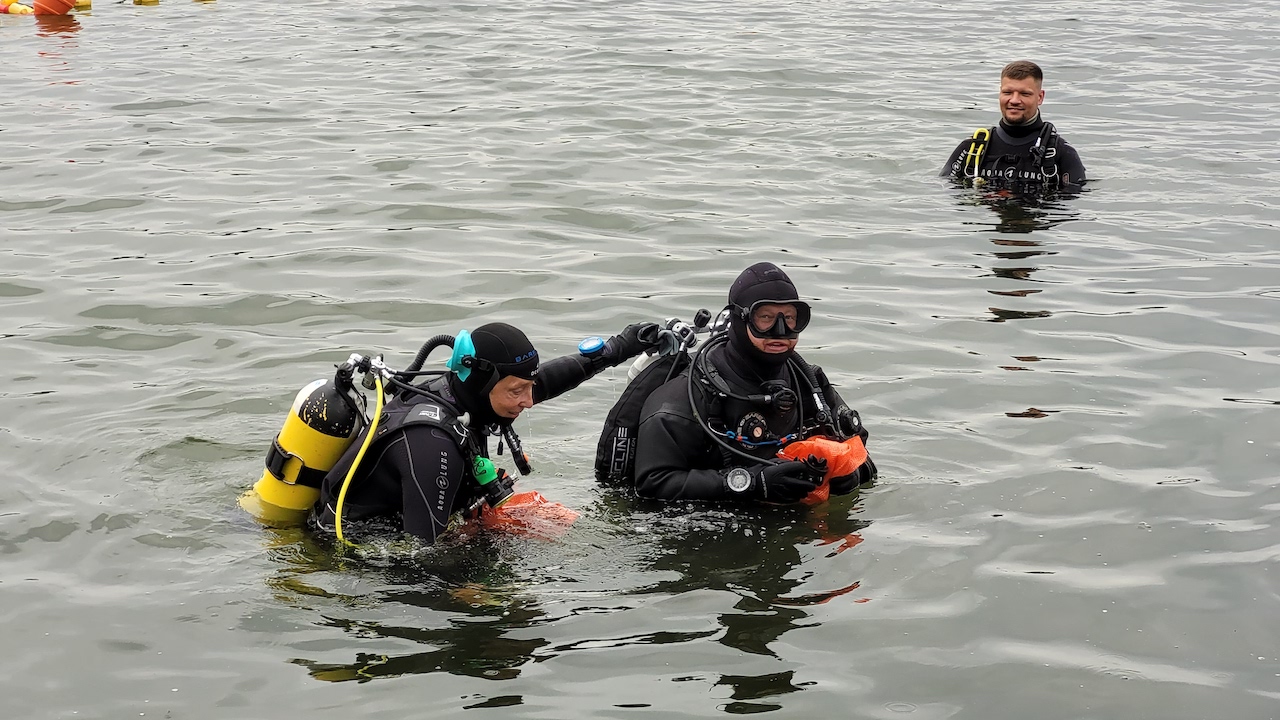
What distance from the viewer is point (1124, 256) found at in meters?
8.62

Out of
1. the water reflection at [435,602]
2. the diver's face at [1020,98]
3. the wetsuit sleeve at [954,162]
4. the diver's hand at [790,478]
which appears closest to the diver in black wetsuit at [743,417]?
the diver's hand at [790,478]

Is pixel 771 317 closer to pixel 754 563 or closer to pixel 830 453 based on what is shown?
pixel 830 453

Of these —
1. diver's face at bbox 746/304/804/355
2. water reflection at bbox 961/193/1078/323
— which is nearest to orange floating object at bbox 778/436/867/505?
diver's face at bbox 746/304/804/355

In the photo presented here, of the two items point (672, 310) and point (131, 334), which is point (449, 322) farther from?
point (131, 334)

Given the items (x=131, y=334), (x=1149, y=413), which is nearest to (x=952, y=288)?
(x=1149, y=413)

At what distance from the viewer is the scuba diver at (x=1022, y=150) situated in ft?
31.5

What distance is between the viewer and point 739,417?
17.6ft

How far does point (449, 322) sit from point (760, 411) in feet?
9.43

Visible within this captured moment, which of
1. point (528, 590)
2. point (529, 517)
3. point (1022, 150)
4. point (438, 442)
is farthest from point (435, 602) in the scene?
point (1022, 150)

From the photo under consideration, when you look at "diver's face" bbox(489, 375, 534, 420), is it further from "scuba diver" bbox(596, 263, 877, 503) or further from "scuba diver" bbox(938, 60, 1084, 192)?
"scuba diver" bbox(938, 60, 1084, 192)

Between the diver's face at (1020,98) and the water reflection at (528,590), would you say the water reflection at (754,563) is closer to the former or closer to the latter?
the water reflection at (528,590)

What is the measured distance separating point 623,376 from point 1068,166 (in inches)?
181

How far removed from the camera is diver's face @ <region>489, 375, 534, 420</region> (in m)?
4.95

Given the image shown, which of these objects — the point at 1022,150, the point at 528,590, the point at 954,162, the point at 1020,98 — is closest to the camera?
the point at 528,590
